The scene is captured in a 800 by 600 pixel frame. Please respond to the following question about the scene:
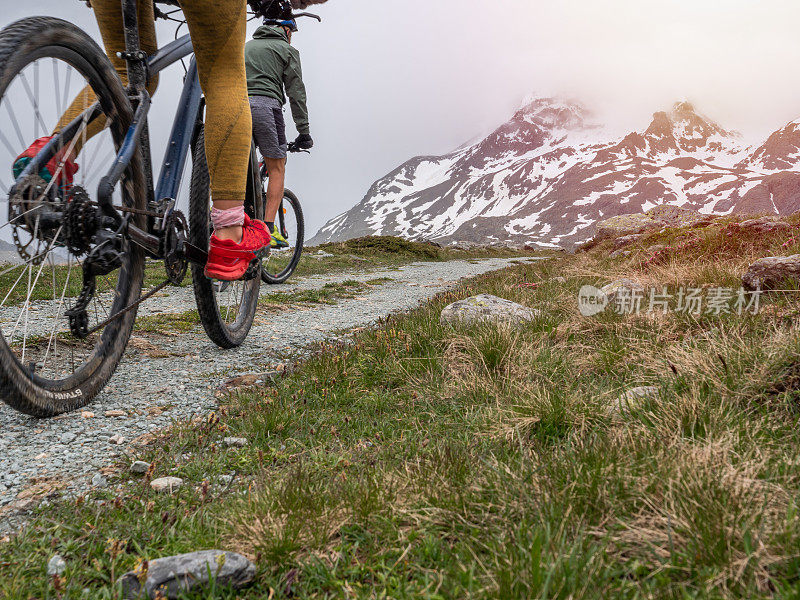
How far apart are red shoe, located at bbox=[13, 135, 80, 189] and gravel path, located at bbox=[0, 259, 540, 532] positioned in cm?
134

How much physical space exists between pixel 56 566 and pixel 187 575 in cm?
51

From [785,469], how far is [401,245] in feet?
85.9

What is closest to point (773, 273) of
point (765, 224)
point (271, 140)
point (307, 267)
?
point (765, 224)

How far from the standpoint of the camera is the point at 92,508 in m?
1.80

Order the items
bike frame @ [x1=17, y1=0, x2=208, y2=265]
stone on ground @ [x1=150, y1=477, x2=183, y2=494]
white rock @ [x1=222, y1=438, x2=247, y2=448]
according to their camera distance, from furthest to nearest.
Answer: bike frame @ [x1=17, y1=0, x2=208, y2=265]
white rock @ [x1=222, y1=438, x2=247, y2=448]
stone on ground @ [x1=150, y1=477, x2=183, y2=494]

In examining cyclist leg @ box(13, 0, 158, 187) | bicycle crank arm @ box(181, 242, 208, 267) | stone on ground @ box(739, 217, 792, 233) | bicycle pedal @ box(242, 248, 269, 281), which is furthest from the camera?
stone on ground @ box(739, 217, 792, 233)

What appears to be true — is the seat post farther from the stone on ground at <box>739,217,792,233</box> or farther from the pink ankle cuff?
the stone on ground at <box>739,217,792,233</box>

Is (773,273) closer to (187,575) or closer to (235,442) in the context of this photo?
(235,442)

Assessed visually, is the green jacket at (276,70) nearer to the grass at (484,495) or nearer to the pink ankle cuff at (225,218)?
the pink ankle cuff at (225,218)

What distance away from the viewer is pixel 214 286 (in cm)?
404

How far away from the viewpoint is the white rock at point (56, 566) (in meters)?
1.46

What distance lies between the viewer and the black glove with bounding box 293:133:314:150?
7.51 meters

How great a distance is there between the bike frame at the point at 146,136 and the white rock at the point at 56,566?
6.22 feet

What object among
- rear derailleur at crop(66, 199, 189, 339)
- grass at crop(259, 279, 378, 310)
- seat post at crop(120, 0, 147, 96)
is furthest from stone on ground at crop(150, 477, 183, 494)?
grass at crop(259, 279, 378, 310)
